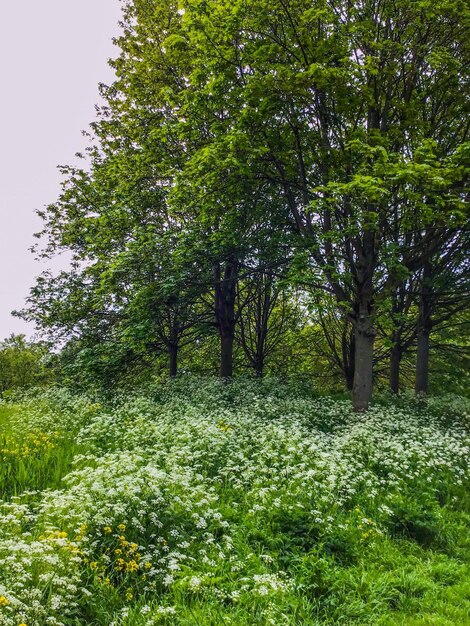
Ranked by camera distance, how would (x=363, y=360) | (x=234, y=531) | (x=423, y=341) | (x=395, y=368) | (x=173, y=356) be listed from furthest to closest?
(x=395, y=368)
(x=173, y=356)
(x=423, y=341)
(x=363, y=360)
(x=234, y=531)

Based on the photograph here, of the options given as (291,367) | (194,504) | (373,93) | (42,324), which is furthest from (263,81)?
(291,367)

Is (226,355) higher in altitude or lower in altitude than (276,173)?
lower

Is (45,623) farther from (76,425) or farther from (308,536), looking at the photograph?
(76,425)

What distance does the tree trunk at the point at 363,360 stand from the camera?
1209 cm

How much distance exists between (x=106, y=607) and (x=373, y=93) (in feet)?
41.1

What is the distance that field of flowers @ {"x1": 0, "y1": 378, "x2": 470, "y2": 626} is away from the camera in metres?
3.95

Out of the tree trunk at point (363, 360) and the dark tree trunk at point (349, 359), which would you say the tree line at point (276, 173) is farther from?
the dark tree trunk at point (349, 359)

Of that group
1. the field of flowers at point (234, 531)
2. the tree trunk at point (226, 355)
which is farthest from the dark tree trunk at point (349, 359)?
the field of flowers at point (234, 531)

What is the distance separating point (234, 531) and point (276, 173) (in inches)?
419

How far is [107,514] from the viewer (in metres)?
4.93

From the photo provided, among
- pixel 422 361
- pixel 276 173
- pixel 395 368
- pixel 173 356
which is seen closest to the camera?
pixel 276 173

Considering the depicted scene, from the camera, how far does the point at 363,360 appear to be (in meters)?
12.2

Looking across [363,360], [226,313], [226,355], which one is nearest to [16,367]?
[226,355]

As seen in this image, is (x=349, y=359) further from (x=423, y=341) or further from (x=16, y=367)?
(x=16, y=367)
